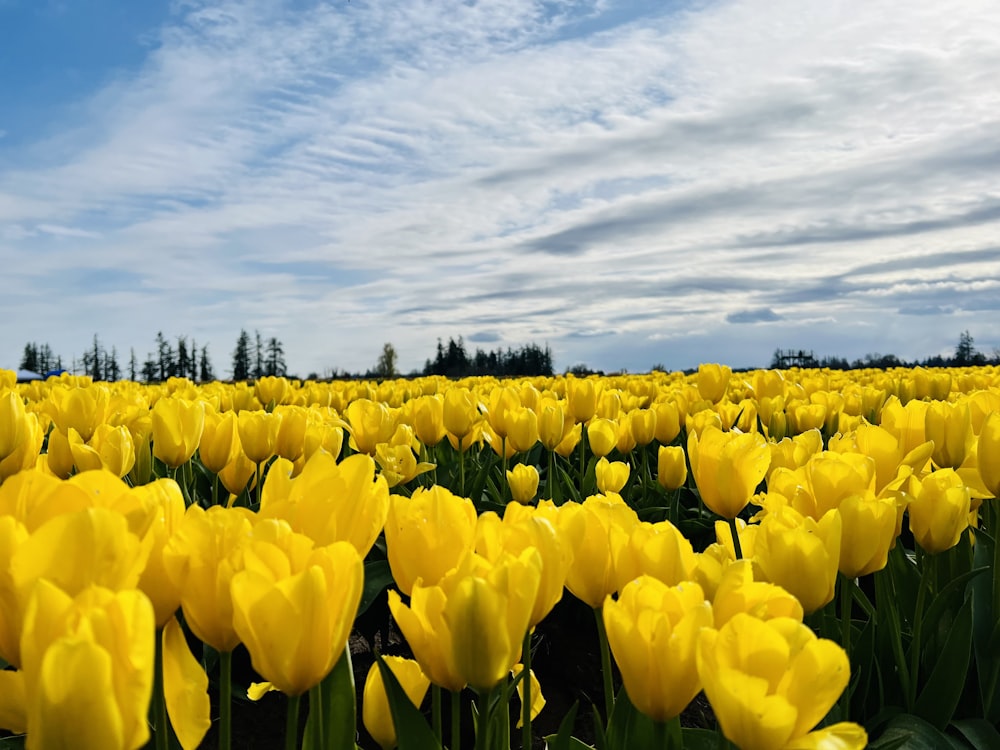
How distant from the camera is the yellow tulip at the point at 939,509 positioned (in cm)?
228

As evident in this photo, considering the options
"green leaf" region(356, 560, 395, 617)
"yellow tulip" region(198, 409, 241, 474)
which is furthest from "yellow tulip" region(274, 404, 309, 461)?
"green leaf" region(356, 560, 395, 617)

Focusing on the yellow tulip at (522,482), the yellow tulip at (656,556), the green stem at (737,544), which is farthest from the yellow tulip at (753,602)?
the yellow tulip at (522,482)

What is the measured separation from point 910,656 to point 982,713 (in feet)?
1.54

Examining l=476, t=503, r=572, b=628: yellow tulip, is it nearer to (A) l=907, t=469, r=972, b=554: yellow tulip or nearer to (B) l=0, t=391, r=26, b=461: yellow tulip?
(A) l=907, t=469, r=972, b=554: yellow tulip

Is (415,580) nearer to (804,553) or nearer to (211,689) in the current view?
(804,553)

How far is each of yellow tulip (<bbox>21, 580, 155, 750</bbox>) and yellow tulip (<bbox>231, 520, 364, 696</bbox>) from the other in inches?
7.3

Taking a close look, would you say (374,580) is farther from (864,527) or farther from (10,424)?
(864,527)

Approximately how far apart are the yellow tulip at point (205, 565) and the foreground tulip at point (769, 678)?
2.14 ft

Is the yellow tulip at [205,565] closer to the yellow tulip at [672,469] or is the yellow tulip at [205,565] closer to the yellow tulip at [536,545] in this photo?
the yellow tulip at [536,545]

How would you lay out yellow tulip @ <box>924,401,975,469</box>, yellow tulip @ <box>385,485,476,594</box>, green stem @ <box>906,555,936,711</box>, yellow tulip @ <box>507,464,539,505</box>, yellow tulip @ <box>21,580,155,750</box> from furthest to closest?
yellow tulip @ <box>507,464,539,505</box>, yellow tulip @ <box>924,401,975,469</box>, green stem @ <box>906,555,936,711</box>, yellow tulip @ <box>385,485,476,594</box>, yellow tulip @ <box>21,580,155,750</box>

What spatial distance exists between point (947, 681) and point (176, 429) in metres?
2.76

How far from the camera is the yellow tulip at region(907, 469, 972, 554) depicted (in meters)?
2.28

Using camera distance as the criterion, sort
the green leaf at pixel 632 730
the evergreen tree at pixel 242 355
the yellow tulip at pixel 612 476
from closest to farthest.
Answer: the green leaf at pixel 632 730
the yellow tulip at pixel 612 476
the evergreen tree at pixel 242 355

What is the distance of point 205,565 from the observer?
1132 mm
